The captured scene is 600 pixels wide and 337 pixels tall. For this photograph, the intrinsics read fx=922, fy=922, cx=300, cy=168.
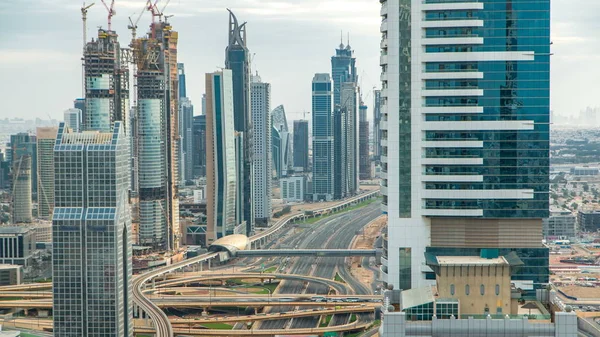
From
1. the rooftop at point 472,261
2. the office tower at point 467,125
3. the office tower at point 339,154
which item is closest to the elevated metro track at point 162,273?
the office tower at point 339,154

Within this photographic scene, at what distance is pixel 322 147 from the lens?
166000 mm

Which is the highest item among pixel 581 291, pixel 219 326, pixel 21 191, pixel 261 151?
pixel 261 151

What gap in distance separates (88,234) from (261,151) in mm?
88416

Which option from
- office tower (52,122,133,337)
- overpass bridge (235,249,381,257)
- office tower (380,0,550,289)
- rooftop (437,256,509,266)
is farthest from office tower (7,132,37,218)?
rooftop (437,256,509,266)

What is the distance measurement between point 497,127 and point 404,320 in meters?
14.9

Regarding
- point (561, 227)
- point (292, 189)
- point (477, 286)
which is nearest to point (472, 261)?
point (477, 286)

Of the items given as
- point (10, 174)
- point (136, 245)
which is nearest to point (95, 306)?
point (136, 245)

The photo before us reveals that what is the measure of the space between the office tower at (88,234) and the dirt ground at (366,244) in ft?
122

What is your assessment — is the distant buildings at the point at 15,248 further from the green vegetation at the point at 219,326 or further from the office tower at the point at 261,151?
the office tower at the point at 261,151

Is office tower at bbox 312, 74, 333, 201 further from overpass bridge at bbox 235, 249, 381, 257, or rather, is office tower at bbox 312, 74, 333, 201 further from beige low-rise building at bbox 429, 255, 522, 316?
beige low-rise building at bbox 429, 255, 522, 316

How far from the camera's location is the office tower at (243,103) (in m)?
120

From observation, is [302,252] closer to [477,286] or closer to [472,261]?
[472,261]

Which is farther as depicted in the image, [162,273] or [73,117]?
[73,117]

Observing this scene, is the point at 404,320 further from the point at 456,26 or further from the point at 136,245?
the point at 136,245
